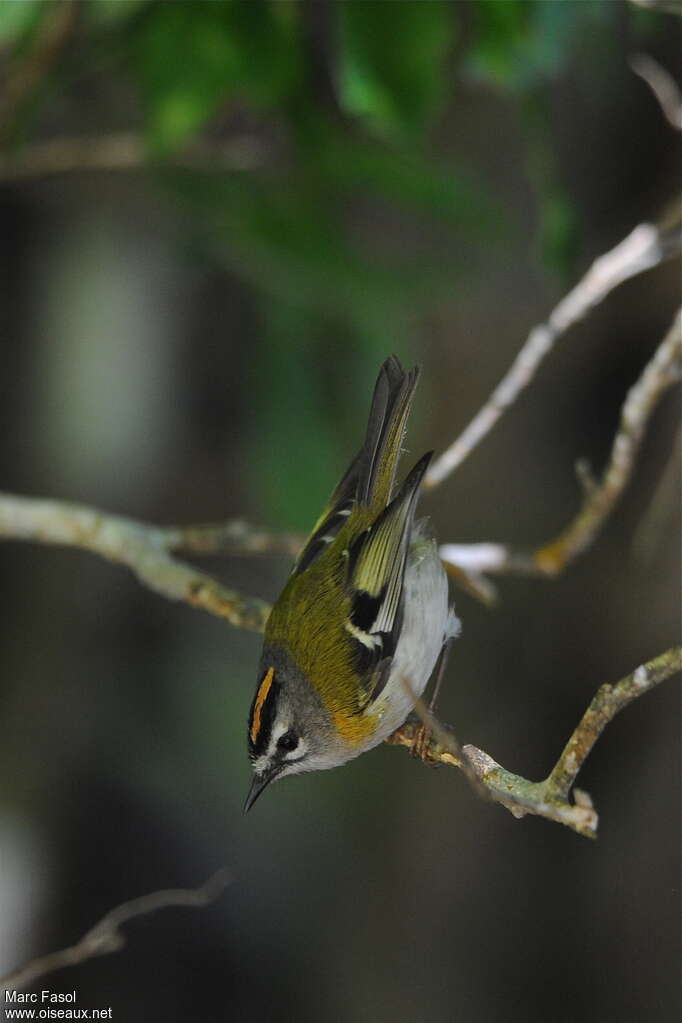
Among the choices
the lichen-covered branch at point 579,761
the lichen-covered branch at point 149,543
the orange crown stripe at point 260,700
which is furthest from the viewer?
the lichen-covered branch at point 149,543

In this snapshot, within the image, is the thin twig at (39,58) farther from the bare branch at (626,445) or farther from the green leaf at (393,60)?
the bare branch at (626,445)

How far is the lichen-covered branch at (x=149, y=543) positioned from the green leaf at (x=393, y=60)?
801mm

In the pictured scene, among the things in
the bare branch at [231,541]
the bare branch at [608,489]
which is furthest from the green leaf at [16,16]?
the bare branch at [608,489]

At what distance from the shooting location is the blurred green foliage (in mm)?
2066

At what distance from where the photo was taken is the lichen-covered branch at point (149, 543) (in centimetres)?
176

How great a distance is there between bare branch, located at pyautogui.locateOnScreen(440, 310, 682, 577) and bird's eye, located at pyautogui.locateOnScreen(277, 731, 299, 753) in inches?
15.0

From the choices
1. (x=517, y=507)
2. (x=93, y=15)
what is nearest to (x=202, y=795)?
(x=517, y=507)

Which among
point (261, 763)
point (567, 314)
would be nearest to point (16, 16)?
point (567, 314)

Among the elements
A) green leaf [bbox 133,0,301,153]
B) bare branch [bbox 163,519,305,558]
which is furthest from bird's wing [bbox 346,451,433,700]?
green leaf [bbox 133,0,301,153]

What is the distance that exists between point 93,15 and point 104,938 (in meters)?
1.92

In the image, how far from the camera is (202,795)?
3273mm

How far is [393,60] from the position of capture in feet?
6.84

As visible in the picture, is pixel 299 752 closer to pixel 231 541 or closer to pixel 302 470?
pixel 231 541

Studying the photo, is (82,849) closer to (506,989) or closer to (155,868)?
(155,868)
